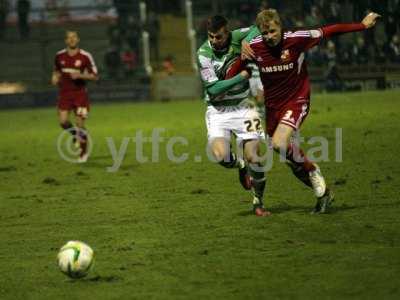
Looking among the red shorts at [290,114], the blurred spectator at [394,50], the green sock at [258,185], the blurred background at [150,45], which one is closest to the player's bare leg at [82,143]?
the green sock at [258,185]

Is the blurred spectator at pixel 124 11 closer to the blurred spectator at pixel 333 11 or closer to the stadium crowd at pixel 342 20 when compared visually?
the stadium crowd at pixel 342 20

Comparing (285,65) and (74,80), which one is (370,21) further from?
(74,80)

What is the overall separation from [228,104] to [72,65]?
7543 millimetres

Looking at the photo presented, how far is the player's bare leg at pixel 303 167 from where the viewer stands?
1056cm

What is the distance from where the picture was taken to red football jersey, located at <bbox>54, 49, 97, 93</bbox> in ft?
60.2

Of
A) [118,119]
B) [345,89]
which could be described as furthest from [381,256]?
[345,89]

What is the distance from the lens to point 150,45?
1362 inches

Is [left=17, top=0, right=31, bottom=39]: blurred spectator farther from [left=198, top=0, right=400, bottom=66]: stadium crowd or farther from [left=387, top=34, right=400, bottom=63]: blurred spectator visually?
[left=387, top=34, right=400, bottom=63]: blurred spectator

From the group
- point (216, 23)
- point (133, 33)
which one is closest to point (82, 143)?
point (216, 23)

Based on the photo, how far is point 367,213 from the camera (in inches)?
422

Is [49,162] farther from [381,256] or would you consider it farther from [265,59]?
[381,256]

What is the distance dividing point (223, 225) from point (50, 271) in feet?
8.25

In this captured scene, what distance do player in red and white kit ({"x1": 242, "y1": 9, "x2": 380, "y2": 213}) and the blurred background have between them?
67.4ft

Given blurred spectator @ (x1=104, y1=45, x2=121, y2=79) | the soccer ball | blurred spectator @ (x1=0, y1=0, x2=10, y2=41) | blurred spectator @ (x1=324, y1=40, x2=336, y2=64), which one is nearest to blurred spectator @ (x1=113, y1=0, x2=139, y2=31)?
blurred spectator @ (x1=104, y1=45, x2=121, y2=79)
